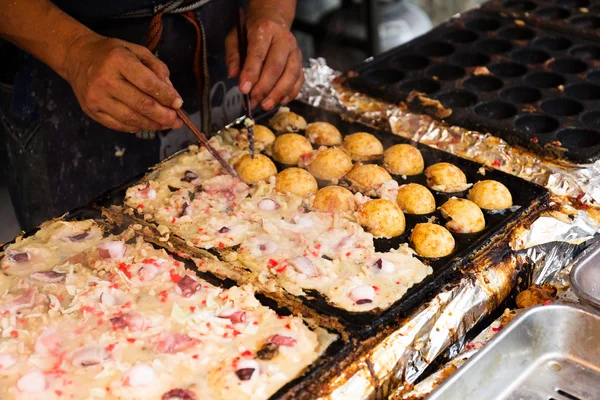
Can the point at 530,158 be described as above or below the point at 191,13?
below

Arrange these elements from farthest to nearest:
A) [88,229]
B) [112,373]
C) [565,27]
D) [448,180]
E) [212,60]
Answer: [565,27] → [212,60] → [448,180] → [88,229] → [112,373]

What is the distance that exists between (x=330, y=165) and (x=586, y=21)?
2.33 meters

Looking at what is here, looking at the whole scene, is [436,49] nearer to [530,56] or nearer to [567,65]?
[530,56]

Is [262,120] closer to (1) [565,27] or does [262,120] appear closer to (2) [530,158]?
(2) [530,158]

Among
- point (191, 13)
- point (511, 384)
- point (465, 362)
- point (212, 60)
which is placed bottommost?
point (511, 384)

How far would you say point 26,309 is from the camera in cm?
242

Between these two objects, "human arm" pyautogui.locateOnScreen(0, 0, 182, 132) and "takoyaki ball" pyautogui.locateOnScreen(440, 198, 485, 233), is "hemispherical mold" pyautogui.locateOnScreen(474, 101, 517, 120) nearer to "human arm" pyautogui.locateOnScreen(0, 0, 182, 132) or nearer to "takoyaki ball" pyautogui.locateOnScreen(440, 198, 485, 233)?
"takoyaki ball" pyautogui.locateOnScreen(440, 198, 485, 233)

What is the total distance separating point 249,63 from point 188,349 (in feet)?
4.85

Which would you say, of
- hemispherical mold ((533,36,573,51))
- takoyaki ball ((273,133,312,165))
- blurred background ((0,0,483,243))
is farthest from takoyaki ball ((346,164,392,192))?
blurred background ((0,0,483,243))

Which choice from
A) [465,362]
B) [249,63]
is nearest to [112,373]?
[465,362]

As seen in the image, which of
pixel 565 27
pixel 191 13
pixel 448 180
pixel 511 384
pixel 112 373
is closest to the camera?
pixel 112 373

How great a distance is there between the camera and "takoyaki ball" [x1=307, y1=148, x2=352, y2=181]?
321cm

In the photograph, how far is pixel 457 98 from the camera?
3820 mm

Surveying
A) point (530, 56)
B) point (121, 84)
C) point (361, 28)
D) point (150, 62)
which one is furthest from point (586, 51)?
point (361, 28)
